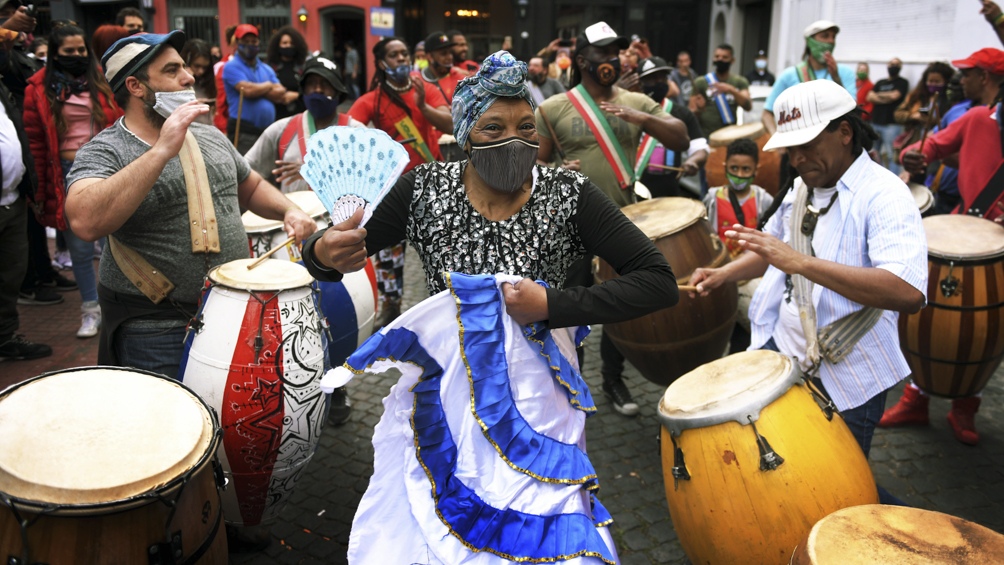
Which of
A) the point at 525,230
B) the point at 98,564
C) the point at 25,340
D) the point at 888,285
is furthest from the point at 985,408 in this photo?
the point at 25,340

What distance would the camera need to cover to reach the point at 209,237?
3.31 metres

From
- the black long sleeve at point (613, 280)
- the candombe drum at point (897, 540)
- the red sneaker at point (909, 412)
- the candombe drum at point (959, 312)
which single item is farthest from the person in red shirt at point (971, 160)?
the black long sleeve at point (613, 280)

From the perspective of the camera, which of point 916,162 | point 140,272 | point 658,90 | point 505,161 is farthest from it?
point 658,90

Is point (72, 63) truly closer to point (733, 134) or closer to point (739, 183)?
point (739, 183)

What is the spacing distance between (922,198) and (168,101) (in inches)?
184

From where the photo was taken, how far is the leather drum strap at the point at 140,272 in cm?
321

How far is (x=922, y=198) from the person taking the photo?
531 cm

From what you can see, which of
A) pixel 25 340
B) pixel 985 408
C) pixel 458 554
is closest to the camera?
pixel 458 554

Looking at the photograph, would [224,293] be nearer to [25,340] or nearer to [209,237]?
[209,237]

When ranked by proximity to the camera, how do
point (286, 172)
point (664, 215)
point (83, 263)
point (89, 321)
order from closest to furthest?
point (664, 215)
point (286, 172)
point (83, 263)
point (89, 321)

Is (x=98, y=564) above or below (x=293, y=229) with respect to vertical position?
below

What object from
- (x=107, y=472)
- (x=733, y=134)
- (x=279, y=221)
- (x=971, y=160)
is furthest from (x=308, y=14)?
(x=107, y=472)

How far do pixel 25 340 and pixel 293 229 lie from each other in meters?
3.89

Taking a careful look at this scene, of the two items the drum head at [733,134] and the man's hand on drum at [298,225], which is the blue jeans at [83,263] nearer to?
the man's hand on drum at [298,225]
